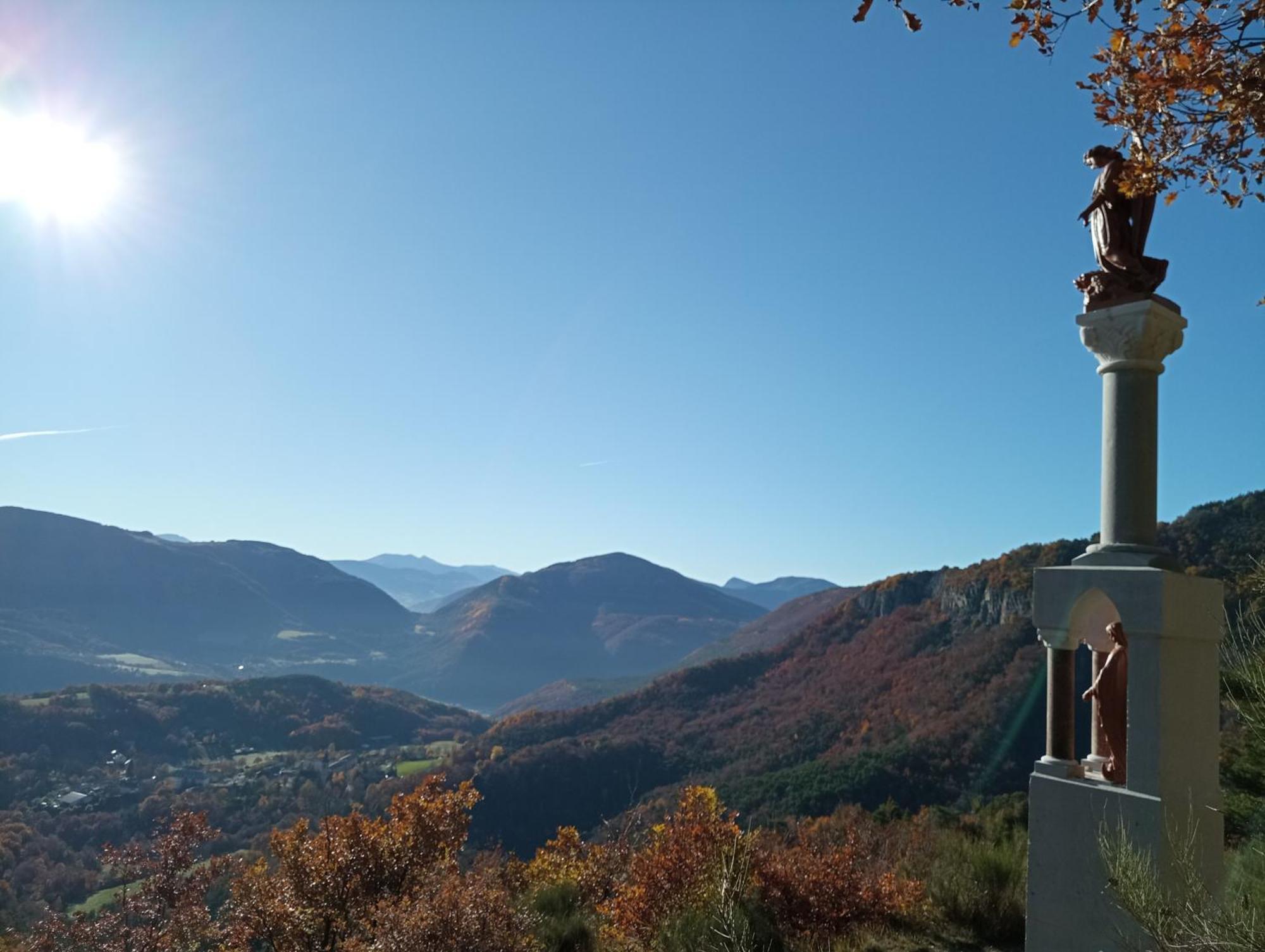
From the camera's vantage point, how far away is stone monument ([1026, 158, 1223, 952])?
4.12m

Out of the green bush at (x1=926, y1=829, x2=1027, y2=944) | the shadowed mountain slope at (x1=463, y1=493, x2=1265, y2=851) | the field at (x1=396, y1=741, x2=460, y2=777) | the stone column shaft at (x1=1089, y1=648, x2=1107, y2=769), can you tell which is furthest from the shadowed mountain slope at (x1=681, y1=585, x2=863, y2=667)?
the stone column shaft at (x1=1089, y1=648, x2=1107, y2=769)

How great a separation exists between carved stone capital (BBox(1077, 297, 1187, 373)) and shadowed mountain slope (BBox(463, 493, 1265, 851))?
69.6ft

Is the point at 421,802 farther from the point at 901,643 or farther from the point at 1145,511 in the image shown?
the point at 901,643

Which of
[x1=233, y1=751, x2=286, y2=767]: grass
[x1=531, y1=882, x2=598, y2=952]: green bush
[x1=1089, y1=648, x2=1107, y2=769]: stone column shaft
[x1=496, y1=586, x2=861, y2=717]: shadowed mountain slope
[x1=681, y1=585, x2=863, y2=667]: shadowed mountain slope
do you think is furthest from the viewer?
[x1=681, y1=585, x2=863, y2=667]: shadowed mountain slope

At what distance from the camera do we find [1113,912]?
4066 mm

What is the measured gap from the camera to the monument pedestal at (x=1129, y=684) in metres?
4.11

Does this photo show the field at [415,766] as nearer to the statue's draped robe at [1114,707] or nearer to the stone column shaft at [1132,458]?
the statue's draped robe at [1114,707]

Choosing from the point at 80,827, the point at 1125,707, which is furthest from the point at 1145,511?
the point at 80,827

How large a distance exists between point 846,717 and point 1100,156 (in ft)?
166

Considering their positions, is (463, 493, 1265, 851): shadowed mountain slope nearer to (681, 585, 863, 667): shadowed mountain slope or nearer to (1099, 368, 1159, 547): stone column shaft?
(1099, 368, 1159, 547): stone column shaft

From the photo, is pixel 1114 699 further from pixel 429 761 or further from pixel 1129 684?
pixel 429 761

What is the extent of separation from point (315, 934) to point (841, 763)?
36.2 meters

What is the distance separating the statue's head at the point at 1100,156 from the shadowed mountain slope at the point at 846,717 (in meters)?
21.3

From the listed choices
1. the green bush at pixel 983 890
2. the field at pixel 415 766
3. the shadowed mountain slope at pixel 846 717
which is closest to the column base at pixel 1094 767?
the green bush at pixel 983 890
